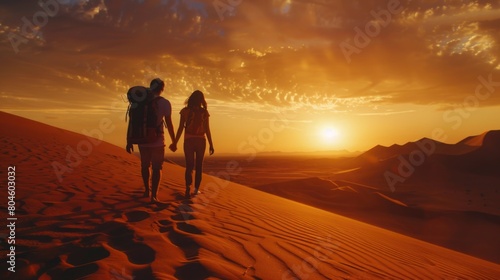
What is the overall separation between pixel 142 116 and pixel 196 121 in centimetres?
118

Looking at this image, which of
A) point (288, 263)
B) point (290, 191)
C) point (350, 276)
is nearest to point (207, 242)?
point (288, 263)

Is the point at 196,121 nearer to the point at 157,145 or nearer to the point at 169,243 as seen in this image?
the point at 157,145

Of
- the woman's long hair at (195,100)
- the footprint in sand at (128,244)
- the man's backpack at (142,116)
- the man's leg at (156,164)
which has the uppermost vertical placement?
the woman's long hair at (195,100)

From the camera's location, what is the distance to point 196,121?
19.7 feet

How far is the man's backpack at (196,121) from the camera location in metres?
5.99

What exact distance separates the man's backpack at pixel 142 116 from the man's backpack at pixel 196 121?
0.90 m

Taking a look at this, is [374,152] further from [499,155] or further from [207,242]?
[207,242]

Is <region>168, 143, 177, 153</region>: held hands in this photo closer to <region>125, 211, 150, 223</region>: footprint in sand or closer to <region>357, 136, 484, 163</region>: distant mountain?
<region>125, 211, 150, 223</region>: footprint in sand

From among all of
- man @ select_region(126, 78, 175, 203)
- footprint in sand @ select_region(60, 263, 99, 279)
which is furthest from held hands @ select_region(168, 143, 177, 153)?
footprint in sand @ select_region(60, 263, 99, 279)

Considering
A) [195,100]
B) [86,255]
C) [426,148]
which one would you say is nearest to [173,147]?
[195,100]

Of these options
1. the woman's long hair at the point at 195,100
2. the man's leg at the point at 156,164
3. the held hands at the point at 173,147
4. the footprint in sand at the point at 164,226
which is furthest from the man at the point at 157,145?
the footprint in sand at the point at 164,226

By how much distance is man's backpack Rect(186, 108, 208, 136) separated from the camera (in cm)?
599

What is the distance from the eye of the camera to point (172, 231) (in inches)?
148

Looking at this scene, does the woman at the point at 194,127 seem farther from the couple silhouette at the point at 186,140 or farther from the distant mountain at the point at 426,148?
the distant mountain at the point at 426,148
